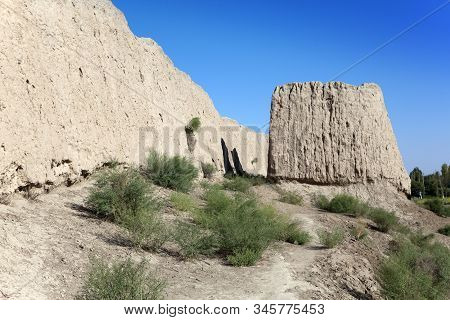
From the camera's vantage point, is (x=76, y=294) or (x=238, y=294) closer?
(x=76, y=294)

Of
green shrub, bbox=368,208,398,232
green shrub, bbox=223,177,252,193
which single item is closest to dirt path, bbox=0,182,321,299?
green shrub, bbox=368,208,398,232

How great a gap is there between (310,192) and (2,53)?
1648 centimetres

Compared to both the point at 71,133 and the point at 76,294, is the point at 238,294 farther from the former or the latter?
the point at 71,133

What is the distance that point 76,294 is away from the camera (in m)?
5.43

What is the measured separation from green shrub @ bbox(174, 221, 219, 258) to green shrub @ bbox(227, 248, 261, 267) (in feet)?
1.41

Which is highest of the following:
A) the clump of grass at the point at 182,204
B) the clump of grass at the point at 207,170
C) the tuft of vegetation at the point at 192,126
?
the tuft of vegetation at the point at 192,126

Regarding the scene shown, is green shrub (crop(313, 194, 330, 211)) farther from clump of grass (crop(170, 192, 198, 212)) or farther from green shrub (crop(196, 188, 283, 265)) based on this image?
clump of grass (crop(170, 192, 198, 212))

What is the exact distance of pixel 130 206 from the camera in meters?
9.32

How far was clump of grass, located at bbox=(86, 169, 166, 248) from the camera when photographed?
→ 26.6 ft

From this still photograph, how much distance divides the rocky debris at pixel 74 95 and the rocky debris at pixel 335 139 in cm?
499

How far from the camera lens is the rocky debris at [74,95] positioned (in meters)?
7.88

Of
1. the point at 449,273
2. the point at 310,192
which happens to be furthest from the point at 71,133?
the point at 310,192

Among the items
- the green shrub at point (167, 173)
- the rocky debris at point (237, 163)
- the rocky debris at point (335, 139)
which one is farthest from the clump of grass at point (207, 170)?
the green shrub at point (167, 173)

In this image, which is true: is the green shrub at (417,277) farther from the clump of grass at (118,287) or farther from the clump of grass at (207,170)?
the clump of grass at (207,170)
